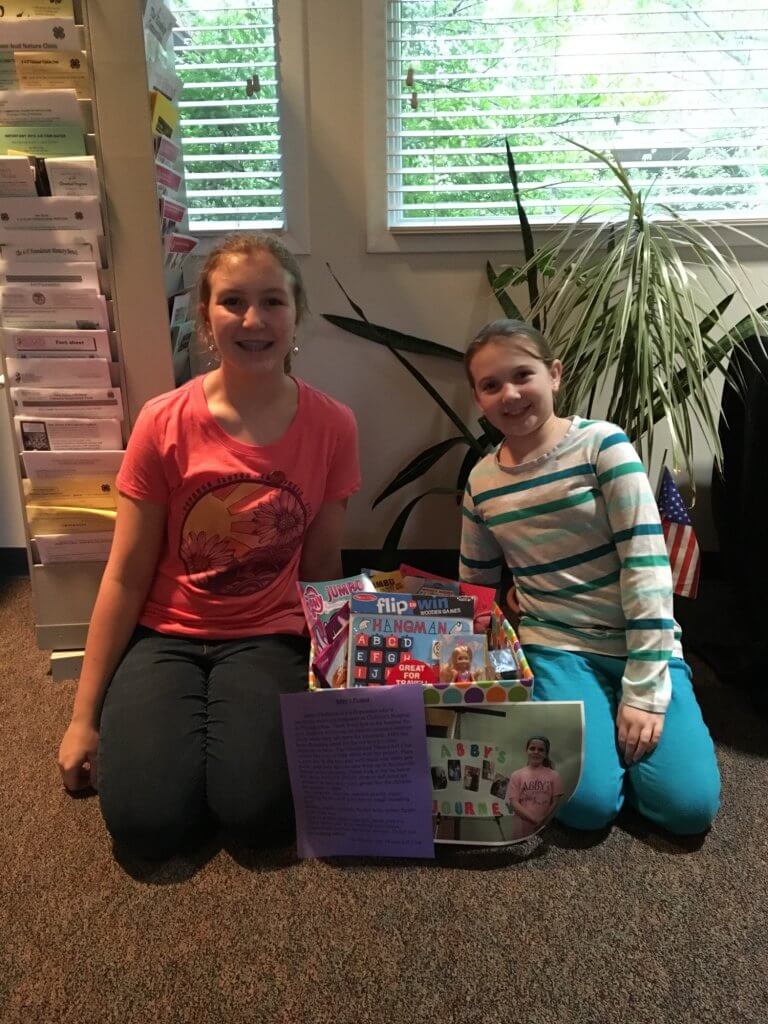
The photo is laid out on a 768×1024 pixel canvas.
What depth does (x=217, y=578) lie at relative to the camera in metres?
1.23

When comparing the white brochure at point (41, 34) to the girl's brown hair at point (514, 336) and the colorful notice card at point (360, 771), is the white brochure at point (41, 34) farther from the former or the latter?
the colorful notice card at point (360, 771)

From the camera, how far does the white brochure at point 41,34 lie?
120 cm

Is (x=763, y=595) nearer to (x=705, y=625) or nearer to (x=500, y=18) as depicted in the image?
(x=705, y=625)

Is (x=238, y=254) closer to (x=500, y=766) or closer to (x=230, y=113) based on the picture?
(x=230, y=113)

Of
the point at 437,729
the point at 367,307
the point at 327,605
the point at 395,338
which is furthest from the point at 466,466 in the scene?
the point at 437,729

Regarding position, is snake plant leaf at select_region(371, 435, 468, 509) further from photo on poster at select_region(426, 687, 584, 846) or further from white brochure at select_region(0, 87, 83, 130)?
white brochure at select_region(0, 87, 83, 130)

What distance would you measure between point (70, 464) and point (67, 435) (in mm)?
57

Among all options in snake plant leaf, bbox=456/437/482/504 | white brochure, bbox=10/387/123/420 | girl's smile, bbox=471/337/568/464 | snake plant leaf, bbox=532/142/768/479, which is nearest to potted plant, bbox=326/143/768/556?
snake plant leaf, bbox=532/142/768/479

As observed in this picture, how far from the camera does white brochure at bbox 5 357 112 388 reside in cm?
135

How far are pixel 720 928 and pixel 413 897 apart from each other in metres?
0.42

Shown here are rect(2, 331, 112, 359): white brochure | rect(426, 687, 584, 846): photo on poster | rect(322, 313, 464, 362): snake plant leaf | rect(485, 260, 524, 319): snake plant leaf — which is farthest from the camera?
rect(322, 313, 464, 362): snake plant leaf

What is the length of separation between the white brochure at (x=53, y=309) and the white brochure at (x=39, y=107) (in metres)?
0.28

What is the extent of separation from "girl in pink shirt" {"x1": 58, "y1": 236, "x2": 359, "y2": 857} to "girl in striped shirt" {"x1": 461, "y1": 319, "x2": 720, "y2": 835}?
1.00ft

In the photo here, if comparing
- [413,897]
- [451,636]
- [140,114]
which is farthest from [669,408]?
[140,114]
